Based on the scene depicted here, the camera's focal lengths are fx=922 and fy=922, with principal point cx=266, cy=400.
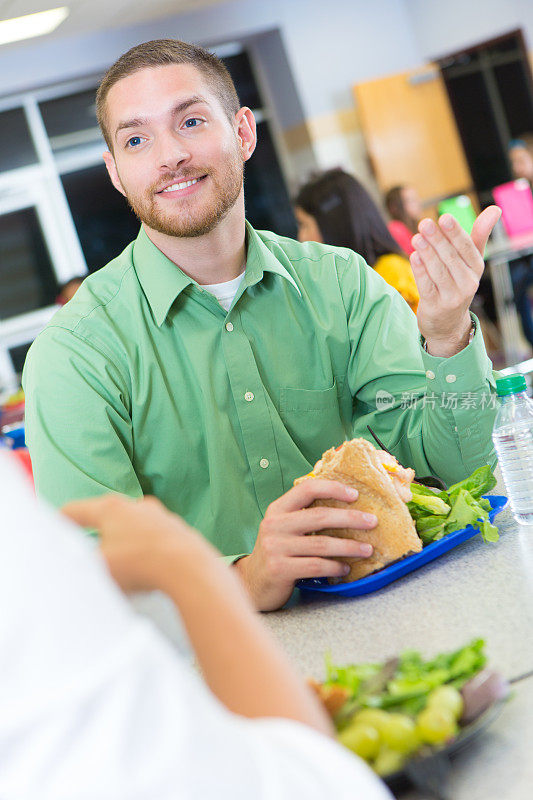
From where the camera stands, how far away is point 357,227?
353 cm

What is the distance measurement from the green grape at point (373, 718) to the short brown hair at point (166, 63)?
1326 mm

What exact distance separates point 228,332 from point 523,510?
0.63m

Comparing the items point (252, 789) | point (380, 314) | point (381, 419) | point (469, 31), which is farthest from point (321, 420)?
point (469, 31)

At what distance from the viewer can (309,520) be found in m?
1.16

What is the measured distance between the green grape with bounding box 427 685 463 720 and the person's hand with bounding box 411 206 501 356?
0.75m

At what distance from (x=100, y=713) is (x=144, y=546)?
0.55ft

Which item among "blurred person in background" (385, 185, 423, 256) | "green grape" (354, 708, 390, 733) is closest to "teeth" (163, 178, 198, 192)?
"green grape" (354, 708, 390, 733)

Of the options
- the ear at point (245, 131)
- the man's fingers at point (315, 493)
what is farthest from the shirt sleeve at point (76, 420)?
the ear at point (245, 131)

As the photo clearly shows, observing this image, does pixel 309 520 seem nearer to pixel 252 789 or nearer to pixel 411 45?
pixel 252 789

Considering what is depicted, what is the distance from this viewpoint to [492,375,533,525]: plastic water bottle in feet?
4.20

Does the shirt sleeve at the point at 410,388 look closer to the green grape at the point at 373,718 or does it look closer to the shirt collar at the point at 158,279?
the shirt collar at the point at 158,279

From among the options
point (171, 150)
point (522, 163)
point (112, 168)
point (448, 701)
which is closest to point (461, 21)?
point (522, 163)

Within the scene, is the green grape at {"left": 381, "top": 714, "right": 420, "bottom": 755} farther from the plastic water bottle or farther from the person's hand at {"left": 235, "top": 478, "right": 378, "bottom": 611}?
the plastic water bottle

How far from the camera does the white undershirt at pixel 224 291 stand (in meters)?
1.73
